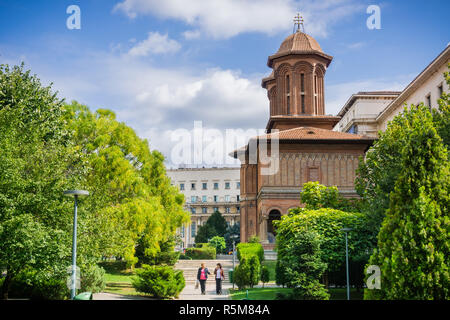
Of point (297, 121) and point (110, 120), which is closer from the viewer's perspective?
point (110, 120)

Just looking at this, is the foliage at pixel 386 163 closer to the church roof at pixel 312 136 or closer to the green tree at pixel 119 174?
the green tree at pixel 119 174

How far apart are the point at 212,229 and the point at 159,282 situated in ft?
194

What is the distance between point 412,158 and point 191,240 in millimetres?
89321

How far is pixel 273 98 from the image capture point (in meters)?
64.1

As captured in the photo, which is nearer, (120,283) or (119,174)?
(120,283)

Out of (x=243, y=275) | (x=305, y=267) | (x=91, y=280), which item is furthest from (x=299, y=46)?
(x=91, y=280)

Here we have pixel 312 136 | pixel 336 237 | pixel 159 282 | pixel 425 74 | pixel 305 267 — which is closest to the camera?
pixel 305 267

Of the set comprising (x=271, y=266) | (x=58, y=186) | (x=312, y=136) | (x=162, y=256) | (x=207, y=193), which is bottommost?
(x=271, y=266)

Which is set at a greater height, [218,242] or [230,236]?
[230,236]

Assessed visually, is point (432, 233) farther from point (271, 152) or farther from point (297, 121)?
point (297, 121)

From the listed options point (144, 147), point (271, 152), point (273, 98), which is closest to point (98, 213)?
point (144, 147)

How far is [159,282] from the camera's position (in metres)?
22.7

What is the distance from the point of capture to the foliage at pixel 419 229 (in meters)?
12.3

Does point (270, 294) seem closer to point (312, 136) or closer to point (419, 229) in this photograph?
point (419, 229)
